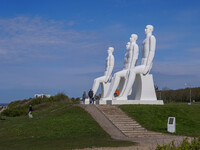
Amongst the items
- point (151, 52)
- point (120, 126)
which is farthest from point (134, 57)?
point (120, 126)

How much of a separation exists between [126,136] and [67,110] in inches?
267

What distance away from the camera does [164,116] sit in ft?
71.0

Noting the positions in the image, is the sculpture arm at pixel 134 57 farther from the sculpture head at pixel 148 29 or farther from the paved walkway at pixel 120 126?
the paved walkway at pixel 120 126

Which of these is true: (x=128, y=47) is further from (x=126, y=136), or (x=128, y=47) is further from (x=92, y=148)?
(x=92, y=148)

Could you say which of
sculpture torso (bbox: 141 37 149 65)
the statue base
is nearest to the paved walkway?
the statue base

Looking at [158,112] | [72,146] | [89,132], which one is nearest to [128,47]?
[158,112]

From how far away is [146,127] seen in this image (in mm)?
19328

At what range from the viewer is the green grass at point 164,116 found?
1916 centimetres

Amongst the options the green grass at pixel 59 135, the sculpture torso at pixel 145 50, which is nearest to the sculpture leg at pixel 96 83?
the sculpture torso at pixel 145 50

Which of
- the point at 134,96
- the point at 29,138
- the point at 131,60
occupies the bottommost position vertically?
the point at 29,138

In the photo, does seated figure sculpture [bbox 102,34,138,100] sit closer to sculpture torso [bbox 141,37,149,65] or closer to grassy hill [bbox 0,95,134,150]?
sculpture torso [bbox 141,37,149,65]

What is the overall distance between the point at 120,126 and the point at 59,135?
390 cm

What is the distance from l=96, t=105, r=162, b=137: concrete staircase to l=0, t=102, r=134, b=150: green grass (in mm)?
1306

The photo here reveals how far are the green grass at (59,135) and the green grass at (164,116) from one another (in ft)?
10.4
